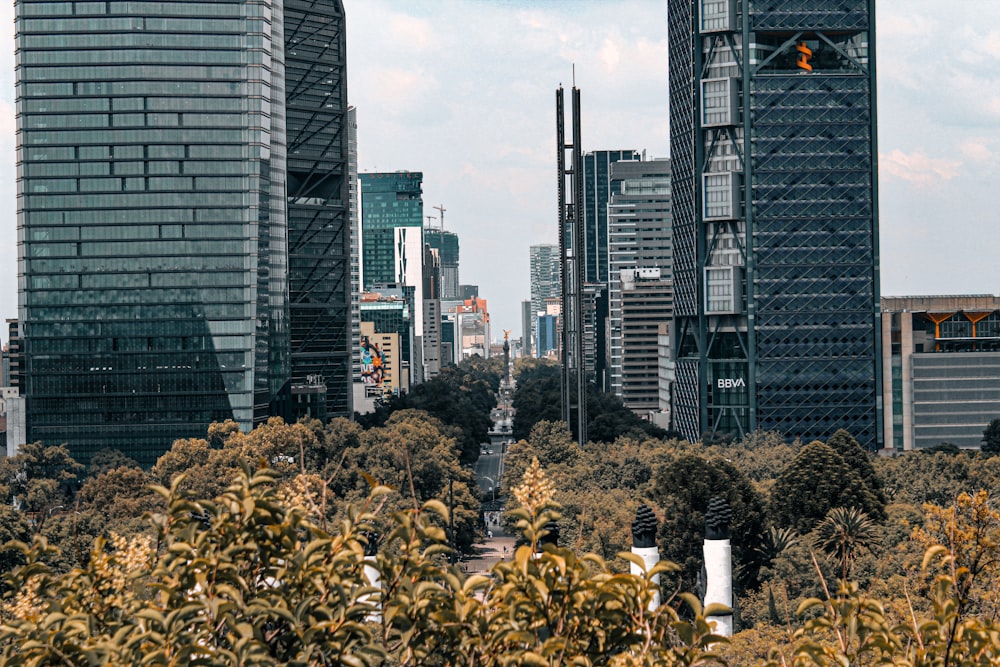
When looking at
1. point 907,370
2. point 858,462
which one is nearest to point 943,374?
point 907,370

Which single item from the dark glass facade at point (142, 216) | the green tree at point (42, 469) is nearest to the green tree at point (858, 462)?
the dark glass facade at point (142, 216)

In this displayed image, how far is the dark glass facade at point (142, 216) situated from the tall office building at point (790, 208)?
68140mm

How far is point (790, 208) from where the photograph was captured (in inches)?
7515

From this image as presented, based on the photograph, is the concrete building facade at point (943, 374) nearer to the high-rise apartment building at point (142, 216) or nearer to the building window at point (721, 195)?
the building window at point (721, 195)

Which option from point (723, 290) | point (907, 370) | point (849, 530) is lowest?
point (849, 530)

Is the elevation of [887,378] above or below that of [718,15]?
below

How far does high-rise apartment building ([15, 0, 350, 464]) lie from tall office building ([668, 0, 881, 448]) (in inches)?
2681

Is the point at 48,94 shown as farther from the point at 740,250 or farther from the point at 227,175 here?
the point at 740,250

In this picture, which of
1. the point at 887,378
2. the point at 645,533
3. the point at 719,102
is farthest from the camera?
the point at 887,378

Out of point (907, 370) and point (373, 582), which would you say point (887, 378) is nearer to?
point (907, 370)

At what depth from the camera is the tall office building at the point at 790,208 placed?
625 ft

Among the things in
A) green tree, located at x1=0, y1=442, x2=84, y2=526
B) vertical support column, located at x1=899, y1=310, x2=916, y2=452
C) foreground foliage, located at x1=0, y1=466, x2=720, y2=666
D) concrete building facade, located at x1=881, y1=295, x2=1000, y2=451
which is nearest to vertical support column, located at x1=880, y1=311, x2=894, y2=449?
concrete building facade, located at x1=881, y1=295, x2=1000, y2=451

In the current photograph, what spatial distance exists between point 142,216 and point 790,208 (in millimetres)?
95713

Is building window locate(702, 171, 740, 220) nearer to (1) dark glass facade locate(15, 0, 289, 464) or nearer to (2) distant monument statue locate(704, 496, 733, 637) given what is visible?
(1) dark glass facade locate(15, 0, 289, 464)
